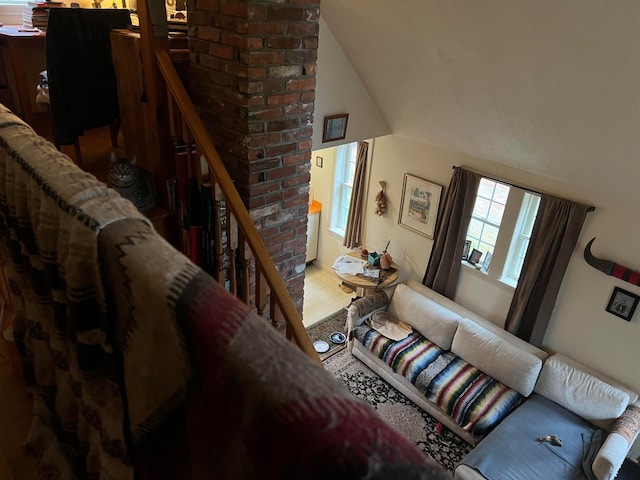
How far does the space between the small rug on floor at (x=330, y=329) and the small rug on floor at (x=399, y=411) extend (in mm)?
113

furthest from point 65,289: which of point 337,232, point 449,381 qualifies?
point 337,232

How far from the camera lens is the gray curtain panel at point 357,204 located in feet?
20.0

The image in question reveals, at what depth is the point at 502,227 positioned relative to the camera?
4914 mm

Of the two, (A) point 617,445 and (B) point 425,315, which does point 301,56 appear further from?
(A) point 617,445

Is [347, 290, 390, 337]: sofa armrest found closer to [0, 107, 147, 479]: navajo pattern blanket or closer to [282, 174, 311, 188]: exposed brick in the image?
[282, 174, 311, 188]: exposed brick

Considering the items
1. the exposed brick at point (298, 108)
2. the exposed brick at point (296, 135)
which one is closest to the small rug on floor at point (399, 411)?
the exposed brick at point (296, 135)

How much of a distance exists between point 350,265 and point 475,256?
1529 mm

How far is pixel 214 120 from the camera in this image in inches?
91.3

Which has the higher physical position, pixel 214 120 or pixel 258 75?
pixel 258 75

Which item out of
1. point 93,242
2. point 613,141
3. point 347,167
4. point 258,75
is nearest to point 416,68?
point 613,141

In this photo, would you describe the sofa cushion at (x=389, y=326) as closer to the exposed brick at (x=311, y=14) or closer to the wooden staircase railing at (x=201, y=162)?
the wooden staircase railing at (x=201, y=162)

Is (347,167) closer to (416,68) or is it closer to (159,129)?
(416,68)

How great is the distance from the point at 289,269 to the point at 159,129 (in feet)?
3.40

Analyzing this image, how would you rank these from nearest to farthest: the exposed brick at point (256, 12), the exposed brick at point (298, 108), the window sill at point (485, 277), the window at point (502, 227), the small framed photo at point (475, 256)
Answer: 1. the exposed brick at point (256, 12)
2. the exposed brick at point (298, 108)
3. the window at point (502, 227)
4. the window sill at point (485, 277)
5. the small framed photo at point (475, 256)
